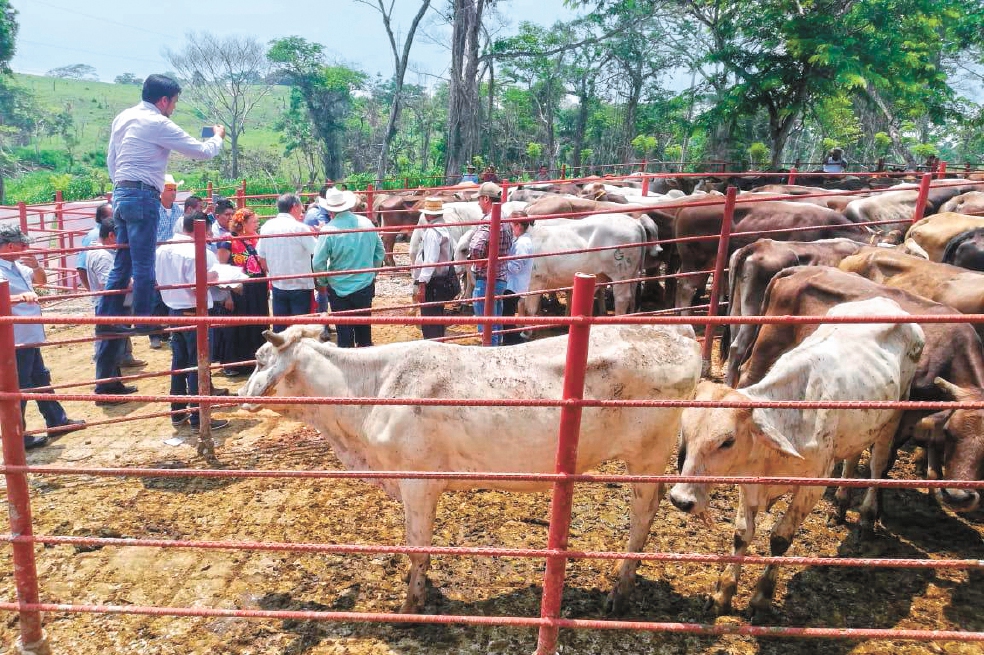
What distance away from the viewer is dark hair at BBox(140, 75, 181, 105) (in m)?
5.14

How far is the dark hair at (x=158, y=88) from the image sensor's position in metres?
5.14

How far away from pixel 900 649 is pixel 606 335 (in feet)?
7.08

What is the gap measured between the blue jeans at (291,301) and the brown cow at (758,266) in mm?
4359

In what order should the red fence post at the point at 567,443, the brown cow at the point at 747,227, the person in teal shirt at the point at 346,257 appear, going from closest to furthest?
the red fence post at the point at 567,443, the person in teal shirt at the point at 346,257, the brown cow at the point at 747,227

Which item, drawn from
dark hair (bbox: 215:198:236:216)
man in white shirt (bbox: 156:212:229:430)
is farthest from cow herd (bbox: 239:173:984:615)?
dark hair (bbox: 215:198:236:216)

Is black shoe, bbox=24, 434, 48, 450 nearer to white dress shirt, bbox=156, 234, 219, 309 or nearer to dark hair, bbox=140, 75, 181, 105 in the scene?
white dress shirt, bbox=156, 234, 219, 309

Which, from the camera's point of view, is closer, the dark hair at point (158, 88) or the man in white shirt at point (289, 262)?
the dark hair at point (158, 88)

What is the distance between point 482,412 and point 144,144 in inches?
140

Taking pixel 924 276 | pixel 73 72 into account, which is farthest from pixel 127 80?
pixel 924 276

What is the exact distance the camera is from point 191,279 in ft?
20.0

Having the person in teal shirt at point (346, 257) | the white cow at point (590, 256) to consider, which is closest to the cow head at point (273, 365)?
the person in teal shirt at point (346, 257)

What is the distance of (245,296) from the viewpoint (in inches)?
291

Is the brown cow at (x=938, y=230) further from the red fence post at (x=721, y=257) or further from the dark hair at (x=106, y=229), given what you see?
the dark hair at (x=106, y=229)

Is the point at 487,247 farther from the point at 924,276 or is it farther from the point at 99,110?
the point at 99,110
